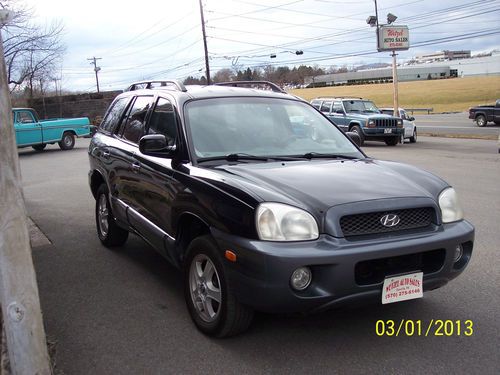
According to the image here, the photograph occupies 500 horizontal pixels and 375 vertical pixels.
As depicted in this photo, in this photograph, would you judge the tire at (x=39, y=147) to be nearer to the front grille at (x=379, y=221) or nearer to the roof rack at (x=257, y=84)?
the roof rack at (x=257, y=84)

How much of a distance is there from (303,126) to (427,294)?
6.04ft

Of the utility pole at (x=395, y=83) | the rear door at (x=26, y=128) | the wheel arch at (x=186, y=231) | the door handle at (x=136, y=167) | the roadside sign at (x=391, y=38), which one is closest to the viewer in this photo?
the wheel arch at (x=186, y=231)

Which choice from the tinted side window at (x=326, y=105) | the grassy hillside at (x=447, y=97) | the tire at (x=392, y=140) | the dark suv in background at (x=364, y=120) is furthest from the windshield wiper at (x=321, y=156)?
the grassy hillside at (x=447, y=97)

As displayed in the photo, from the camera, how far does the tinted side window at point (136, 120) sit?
5.06m

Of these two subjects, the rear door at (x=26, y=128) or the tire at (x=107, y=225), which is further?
the rear door at (x=26, y=128)

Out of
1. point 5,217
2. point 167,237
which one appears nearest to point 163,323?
point 167,237

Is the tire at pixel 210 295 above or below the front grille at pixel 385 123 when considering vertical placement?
below

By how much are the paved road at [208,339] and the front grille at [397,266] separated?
53 centimetres

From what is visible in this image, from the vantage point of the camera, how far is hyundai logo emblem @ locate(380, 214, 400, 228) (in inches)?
127

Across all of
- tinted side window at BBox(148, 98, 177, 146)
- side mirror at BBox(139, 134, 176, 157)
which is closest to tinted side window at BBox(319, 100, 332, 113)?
tinted side window at BBox(148, 98, 177, 146)

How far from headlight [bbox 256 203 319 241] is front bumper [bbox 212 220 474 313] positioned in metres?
0.05

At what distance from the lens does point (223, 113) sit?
438cm
